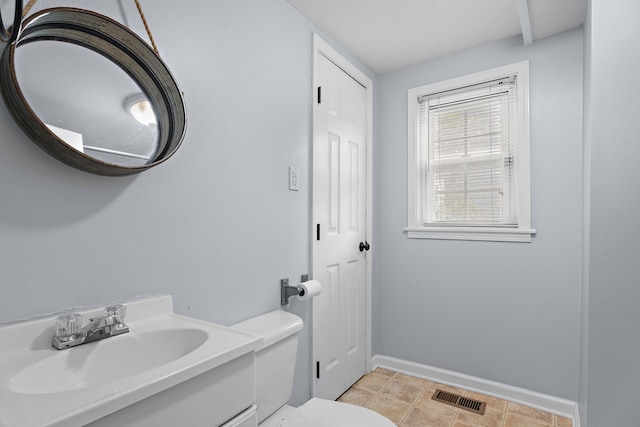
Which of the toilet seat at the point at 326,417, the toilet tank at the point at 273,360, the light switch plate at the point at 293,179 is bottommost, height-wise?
the toilet seat at the point at 326,417

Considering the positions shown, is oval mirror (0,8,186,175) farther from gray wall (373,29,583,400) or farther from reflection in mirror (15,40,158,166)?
gray wall (373,29,583,400)

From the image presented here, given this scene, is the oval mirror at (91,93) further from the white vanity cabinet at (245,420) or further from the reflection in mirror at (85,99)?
the white vanity cabinet at (245,420)

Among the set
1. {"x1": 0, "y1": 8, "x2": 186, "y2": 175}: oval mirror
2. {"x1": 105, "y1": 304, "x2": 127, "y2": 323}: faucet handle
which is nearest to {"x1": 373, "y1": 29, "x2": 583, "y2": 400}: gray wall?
{"x1": 0, "y1": 8, "x2": 186, "y2": 175}: oval mirror

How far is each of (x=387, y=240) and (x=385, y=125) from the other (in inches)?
34.7

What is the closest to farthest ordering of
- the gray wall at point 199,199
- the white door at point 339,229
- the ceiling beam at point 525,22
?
the gray wall at point 199,199
the ceiling beam at point 525,22
the white door at point 339,229

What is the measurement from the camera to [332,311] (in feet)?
7.04

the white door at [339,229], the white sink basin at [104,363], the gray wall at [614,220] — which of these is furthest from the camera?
the white door at [339,229]

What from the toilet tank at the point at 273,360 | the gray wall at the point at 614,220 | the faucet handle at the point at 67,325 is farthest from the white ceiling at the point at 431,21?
the faucet handle at the point at 67,325

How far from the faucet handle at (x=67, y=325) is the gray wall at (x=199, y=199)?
7 centimetres

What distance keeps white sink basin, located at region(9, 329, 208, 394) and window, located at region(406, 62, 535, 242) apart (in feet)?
6.13

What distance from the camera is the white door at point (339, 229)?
2.02 meters

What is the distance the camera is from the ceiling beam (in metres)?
1.74

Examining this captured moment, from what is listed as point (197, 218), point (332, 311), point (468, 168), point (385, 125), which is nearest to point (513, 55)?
point (468, 168)

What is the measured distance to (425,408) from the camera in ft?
6.76
